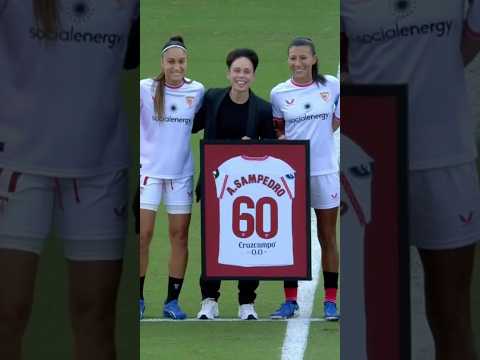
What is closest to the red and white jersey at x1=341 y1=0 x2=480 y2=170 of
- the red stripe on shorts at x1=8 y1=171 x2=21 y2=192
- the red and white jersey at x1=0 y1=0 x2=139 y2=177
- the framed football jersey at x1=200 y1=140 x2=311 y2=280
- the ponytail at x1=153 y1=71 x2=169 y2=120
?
the red and white jersey at x1=0 y1=0 x2=139 y2=177

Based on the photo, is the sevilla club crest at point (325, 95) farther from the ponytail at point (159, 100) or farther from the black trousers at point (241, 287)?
the black trousers at point (241, 287)

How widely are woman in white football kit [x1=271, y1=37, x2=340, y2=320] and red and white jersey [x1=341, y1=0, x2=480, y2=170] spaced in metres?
5.07

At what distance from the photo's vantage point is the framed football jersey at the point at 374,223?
3600 mm

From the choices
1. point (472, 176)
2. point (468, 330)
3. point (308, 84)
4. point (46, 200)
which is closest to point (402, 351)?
point (468, 330)

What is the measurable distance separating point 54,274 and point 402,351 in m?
0.84

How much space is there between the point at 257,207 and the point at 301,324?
31.1 inches

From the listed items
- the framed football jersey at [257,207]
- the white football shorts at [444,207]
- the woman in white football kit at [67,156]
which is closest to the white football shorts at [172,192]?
the framed football jersey at [257,207]

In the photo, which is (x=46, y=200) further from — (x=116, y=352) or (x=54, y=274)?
(x=116, y=352)

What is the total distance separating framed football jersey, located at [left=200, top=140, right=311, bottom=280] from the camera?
8305 mm

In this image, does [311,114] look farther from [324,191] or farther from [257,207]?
[257,207]

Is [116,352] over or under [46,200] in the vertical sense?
under

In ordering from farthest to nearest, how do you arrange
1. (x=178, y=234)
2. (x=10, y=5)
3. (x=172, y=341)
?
(x=178, y=234) → (x=172, y=341) → (x=10, y=5)

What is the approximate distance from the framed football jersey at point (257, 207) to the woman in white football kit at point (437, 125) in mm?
4592

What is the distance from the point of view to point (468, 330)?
3.71 m
